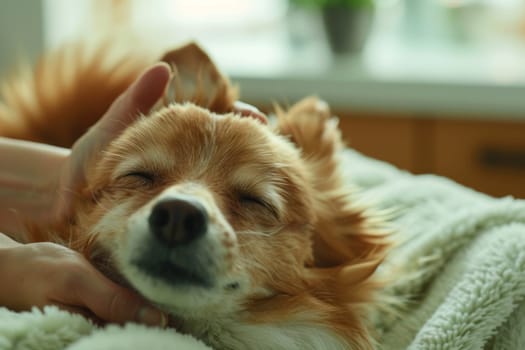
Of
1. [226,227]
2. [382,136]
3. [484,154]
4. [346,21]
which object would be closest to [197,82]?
[226,227]

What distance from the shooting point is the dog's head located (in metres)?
0.89

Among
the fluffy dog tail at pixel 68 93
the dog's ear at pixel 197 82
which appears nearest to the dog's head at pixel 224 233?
the dog's ear at pixel 197 82

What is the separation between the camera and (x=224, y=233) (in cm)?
92

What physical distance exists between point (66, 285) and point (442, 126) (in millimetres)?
2005

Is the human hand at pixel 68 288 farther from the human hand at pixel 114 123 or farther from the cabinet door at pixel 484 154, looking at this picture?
the cabinet door at pixel 484 154

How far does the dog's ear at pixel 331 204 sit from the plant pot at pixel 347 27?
5.45 ft

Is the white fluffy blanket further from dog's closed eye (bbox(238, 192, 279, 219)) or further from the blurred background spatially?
the blurred background

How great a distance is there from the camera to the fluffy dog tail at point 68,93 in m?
1.48

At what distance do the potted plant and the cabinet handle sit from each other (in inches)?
30.7

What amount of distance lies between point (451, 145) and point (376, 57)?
701 mm

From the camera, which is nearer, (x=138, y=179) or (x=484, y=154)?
(x=138, y=179)

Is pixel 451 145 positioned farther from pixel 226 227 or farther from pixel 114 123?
pixel 226 227

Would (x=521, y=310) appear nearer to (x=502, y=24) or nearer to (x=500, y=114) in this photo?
(x=500, y=114)

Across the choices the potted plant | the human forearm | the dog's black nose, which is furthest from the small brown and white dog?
the potted plant
